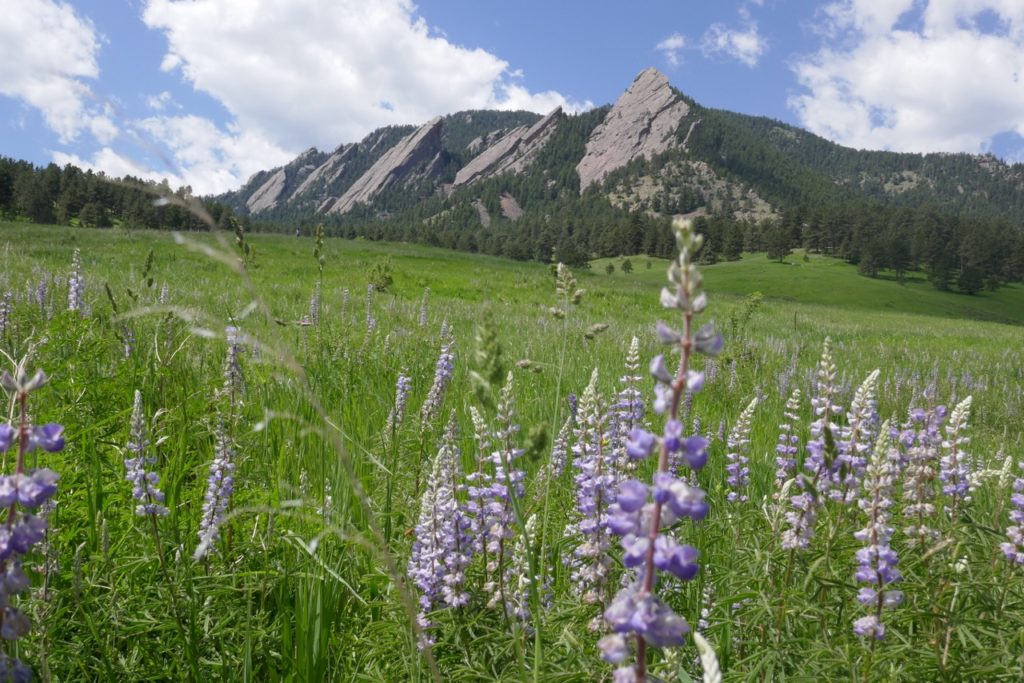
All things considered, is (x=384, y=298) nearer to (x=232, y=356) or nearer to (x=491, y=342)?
(x=232, y=356)

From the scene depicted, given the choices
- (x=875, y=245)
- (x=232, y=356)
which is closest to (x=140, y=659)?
(x=232, y=356)

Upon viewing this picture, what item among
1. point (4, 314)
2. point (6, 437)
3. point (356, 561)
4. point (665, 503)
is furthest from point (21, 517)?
point (4, 314)

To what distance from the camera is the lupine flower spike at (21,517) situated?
102 centimetres

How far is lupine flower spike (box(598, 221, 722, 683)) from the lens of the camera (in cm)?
80

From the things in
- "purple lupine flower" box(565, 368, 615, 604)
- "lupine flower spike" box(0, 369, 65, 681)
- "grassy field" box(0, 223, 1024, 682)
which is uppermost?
"lupine flower spike" box(0, 369, 65, 681)

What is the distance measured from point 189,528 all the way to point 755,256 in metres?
130

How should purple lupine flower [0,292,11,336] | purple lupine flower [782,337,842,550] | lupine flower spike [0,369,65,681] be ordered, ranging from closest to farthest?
lupine flower spike [0,369,65,681] < purple lupine flower [782,337,842,550] < purple lupine flower [0,292,11,336]

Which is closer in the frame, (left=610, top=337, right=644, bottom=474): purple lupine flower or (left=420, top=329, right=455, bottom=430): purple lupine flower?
(left=610, top=337, right=644, bottom=474): purple lupine flower

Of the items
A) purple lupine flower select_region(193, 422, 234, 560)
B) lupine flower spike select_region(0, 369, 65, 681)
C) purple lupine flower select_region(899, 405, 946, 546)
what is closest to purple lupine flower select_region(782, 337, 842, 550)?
purple lupine flower select_region(899, 405, 946, 546)

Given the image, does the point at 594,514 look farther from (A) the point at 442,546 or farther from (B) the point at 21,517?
(B) the point at 21,517

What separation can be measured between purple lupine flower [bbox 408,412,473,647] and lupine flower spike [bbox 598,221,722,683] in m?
1.52

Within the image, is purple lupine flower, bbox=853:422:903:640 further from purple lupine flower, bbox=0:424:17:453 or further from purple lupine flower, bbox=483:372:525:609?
purple lupine flower, bbox=0:424:17:453

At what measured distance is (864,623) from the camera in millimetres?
1783

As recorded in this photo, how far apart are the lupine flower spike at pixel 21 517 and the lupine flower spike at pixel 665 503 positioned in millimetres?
948
